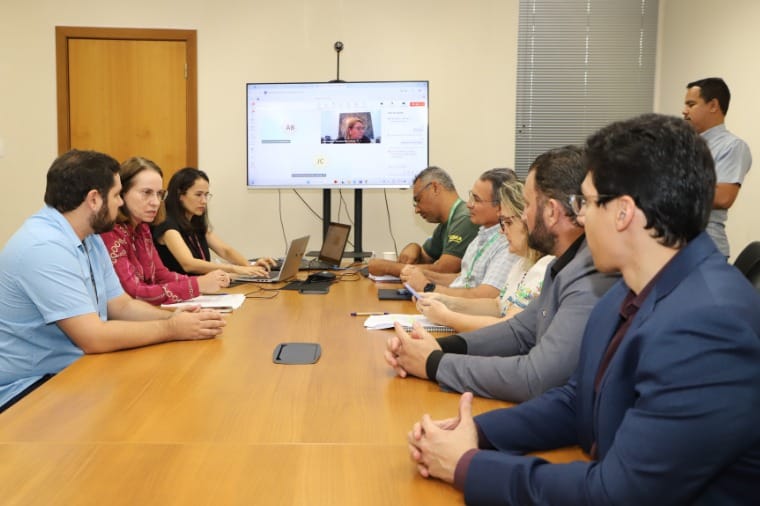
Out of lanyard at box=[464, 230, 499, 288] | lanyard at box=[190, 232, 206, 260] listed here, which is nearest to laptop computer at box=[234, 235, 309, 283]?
lanyard at box=[190, 232, 206, 260]

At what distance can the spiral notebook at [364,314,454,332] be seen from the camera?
2.33m

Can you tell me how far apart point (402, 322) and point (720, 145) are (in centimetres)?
229

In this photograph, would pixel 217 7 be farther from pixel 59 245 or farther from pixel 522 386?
pixel 522 386

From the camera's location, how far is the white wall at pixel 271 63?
506cm

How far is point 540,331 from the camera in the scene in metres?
1.80

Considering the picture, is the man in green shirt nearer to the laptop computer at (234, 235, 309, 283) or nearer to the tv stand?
the laptop computer at (234, 235, 309, 283)

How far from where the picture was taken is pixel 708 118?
3.74 meters

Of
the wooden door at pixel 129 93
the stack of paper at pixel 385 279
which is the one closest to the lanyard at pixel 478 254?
the stack of paper at pixel 385 279

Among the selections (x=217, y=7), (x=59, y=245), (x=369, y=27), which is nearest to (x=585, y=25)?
(x=369, y=27)

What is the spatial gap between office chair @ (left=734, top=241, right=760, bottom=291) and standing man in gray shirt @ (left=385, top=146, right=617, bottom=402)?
2.73ft

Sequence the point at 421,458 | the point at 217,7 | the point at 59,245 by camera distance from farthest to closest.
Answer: the point at 217,7 < the point at 59,245 < the point at 421,458

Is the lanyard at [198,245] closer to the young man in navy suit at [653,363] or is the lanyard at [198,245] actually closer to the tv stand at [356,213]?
the tv stand at [356,213]

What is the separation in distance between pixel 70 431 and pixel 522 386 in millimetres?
975

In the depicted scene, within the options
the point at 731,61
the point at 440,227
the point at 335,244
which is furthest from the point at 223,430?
the point at 731,61
